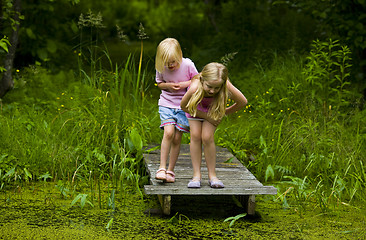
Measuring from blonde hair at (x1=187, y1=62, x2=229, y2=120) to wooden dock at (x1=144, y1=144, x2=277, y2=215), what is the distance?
1.77ft

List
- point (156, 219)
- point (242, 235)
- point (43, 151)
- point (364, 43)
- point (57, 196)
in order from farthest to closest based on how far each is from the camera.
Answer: point (364, 43), point (43, 151), point (57, 196), point (156, 219), point (242, 235)

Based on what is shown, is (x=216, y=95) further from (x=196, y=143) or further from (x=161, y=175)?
(x=161, y=175)

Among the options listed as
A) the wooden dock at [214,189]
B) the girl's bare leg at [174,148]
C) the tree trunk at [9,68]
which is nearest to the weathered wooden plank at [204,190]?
the wooden dock at [214,189]

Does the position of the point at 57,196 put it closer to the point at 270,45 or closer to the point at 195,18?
the point at 270,45

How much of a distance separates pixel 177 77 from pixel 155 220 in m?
1.09

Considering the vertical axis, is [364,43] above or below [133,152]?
above

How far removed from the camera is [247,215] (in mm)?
4398

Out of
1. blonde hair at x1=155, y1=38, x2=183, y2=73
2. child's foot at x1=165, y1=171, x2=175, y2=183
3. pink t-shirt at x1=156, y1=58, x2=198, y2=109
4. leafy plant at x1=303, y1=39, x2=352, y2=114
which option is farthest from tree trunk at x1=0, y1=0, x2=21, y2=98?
leafy plant at x1=303, y1=39, x2=352, y2=114

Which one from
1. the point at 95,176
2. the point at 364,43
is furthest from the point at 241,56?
the point at 95,176

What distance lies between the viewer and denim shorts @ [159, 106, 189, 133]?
14.7 ft

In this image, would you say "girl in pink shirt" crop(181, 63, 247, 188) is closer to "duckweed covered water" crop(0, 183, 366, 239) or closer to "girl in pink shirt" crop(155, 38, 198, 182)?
"girl in pink shirt" crop(155, 38, 198, 182)

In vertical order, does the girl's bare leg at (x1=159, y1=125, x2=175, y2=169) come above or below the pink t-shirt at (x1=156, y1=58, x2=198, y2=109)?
below

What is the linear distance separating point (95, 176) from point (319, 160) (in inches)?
80.9

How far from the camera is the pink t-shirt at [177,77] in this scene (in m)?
4.50
